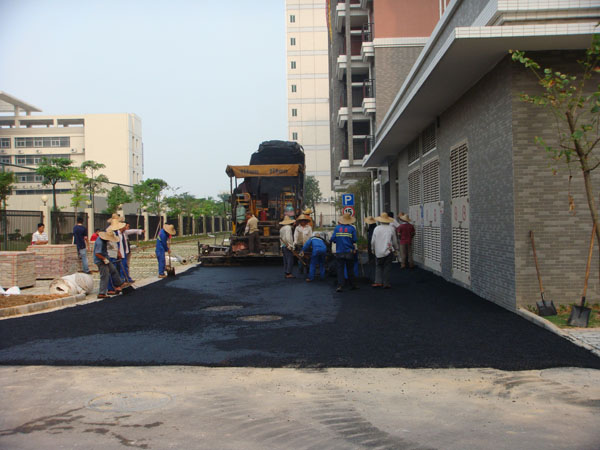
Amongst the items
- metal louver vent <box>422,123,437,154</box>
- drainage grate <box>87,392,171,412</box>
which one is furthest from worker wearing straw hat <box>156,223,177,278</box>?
drainage grate <box>87,392,171,412</box>

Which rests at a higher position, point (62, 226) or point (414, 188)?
point (414, 188)

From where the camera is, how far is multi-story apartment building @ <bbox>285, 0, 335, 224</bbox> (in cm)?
9350

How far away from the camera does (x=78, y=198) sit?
133 ft

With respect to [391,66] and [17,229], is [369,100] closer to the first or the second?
[391,66]

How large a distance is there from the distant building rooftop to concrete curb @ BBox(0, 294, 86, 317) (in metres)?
92.5

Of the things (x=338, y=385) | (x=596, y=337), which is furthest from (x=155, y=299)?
(x=596, y=337)

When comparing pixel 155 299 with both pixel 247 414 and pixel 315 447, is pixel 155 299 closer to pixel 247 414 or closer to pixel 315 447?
pixel 247 414

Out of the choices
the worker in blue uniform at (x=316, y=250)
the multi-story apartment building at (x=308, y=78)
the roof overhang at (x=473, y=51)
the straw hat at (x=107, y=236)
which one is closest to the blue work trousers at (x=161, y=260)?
the straw hat at (x=107, y=236)

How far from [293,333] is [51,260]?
1152cm

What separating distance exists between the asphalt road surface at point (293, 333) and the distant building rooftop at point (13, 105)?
93890 millimetres

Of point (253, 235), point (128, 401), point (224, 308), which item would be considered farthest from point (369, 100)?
point (128, 401)

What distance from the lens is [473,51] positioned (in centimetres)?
980

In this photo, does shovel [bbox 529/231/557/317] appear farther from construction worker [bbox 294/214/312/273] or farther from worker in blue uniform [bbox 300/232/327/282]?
construction worker [bbox 294/214/312/273]

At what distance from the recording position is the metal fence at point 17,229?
21812 millimetres
